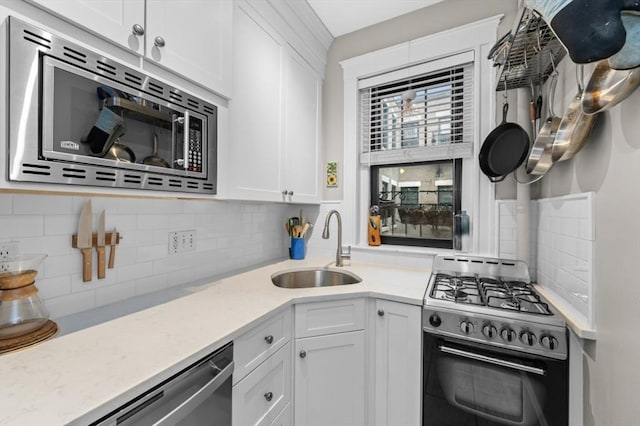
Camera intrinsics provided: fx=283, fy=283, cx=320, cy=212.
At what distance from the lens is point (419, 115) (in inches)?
83.9

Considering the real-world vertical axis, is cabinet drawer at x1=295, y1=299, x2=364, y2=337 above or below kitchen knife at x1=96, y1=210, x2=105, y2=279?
below

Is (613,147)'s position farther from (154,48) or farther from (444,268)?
(154,48)

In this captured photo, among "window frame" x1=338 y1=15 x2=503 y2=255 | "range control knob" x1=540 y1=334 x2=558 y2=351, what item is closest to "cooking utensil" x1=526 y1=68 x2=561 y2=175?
"window frame" x1=338 y1=15 x2=503 y2=255

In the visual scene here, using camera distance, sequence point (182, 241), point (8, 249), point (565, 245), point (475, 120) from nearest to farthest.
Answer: point (8, 249) < point (565, 245) < point (182, 241) < point (475, 120)

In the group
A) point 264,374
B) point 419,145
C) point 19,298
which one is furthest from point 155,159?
point 419,145

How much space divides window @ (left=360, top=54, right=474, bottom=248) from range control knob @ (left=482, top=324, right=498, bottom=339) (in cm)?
91

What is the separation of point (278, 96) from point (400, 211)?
126 centimetres

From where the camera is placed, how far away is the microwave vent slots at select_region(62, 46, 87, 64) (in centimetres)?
80

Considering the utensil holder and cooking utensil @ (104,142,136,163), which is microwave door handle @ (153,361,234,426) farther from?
the utensil holder

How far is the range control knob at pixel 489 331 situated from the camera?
3.98 feet

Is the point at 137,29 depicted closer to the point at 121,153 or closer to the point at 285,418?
the point at 121,153

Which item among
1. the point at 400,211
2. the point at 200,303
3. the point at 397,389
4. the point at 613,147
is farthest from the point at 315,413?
the point at 613,147

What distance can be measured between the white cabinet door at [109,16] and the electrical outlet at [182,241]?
2.89 ft

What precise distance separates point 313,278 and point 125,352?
1.32 m
